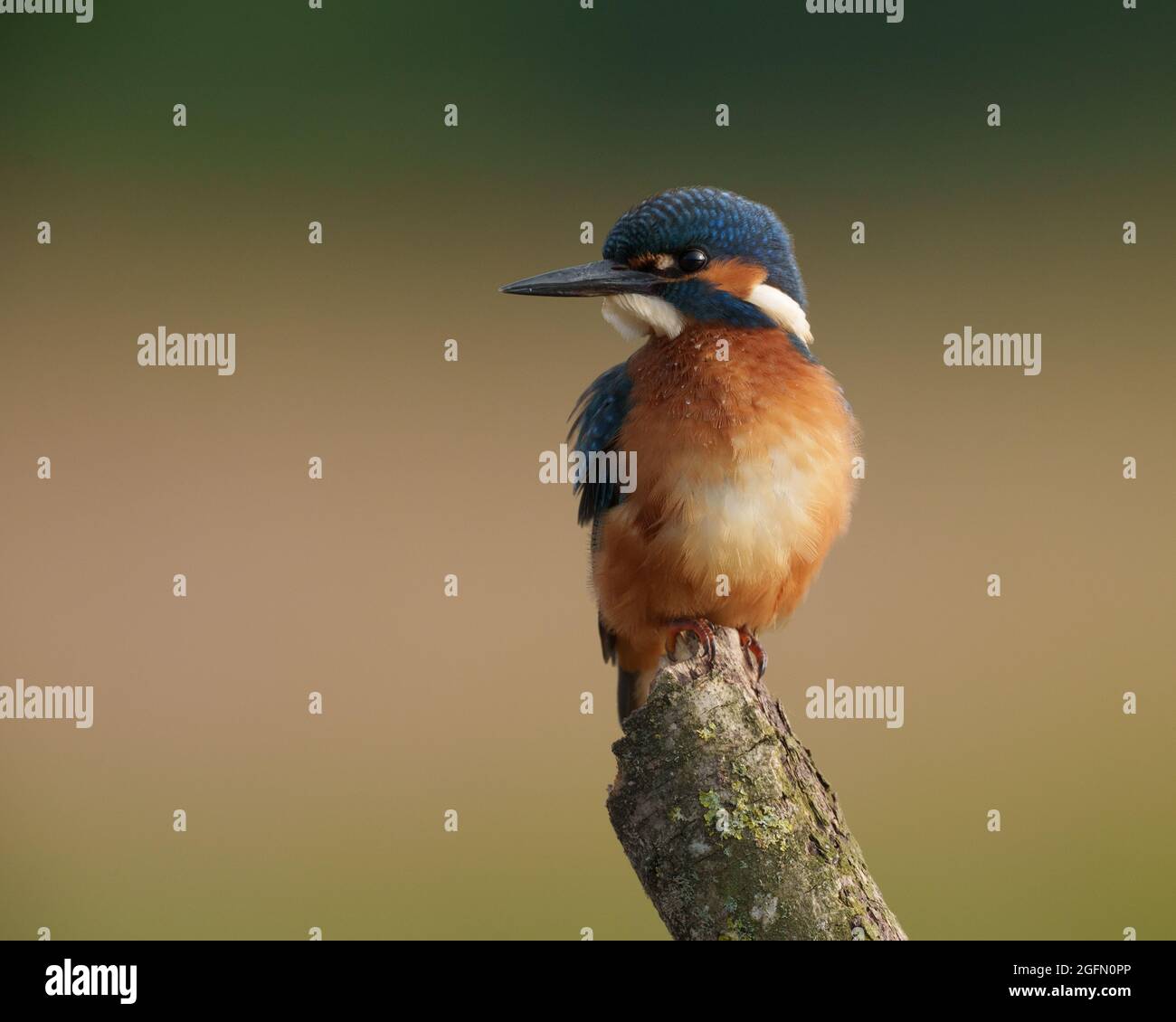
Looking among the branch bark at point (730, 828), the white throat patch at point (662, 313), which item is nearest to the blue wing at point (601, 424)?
the white throat patch at point (662, 313)

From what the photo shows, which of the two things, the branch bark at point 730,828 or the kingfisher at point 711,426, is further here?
the kingfisher at point 711,426

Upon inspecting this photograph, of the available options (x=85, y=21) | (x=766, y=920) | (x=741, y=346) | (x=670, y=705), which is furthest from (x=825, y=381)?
(x=85, y=21)

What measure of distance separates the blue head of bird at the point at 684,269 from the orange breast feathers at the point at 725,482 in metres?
0.06

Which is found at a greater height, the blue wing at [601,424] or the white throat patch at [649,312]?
the white throat patch at [649,312]

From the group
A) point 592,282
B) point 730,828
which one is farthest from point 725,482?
point 730,828

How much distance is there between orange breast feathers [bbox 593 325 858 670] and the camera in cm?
306

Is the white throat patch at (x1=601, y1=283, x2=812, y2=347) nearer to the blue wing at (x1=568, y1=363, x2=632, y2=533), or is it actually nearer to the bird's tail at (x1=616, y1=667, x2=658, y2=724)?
the blue wing at (x1=568, y1=363, x2=632, y2=533)

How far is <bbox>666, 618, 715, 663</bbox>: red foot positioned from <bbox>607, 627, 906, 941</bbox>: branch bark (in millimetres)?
561

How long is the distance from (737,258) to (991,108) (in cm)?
685

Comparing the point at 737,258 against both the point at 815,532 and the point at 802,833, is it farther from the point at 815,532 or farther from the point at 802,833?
the point at 802,833

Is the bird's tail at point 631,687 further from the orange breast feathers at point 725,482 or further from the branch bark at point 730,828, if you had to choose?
the branch bark at point 730,828

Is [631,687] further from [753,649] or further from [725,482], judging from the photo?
[725,482]

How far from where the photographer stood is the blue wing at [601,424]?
3355 mm

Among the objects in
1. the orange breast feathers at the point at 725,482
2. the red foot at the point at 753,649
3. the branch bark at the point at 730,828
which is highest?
the orange breast feathers at the point at 725,482
